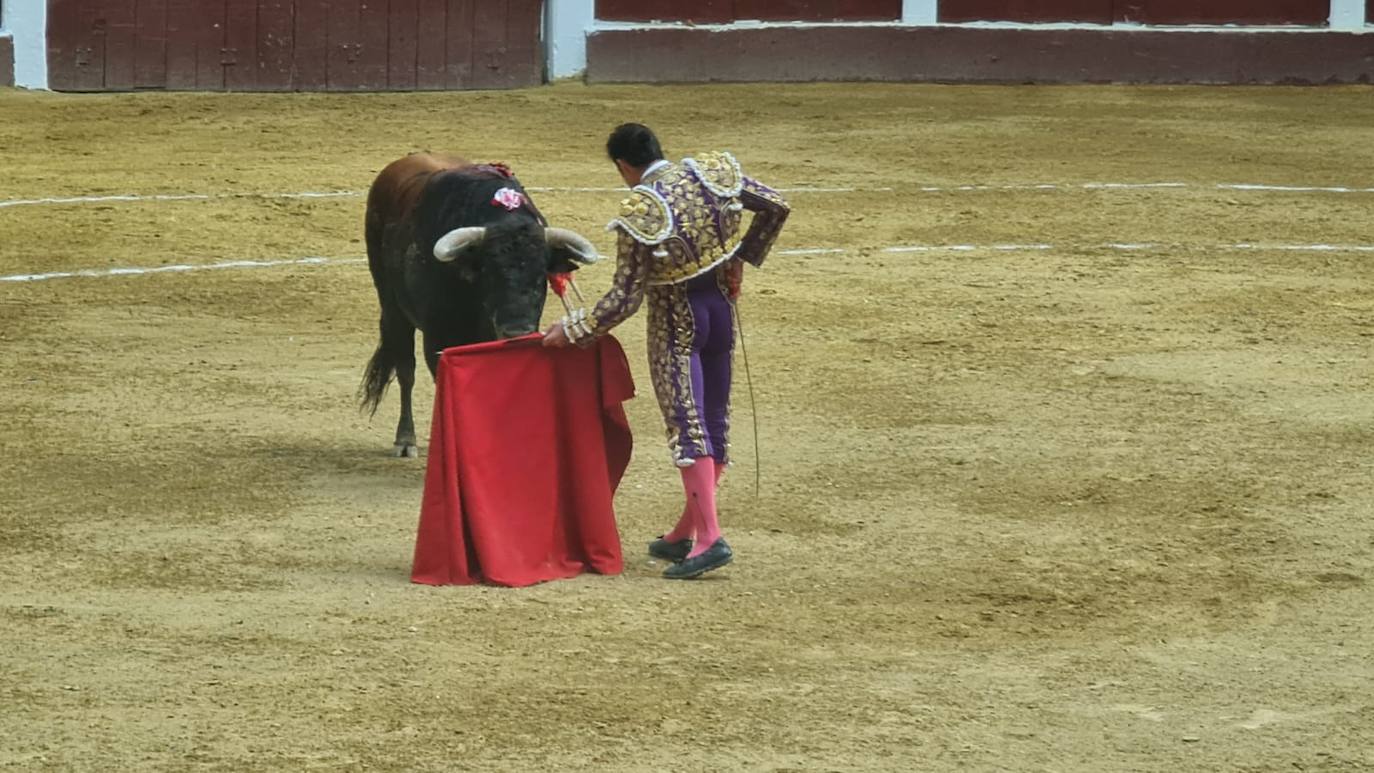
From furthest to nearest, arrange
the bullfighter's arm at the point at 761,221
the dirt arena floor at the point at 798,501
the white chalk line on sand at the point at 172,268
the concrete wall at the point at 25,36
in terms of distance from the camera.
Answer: the concrete wall at the point at 25,36 < the white chalk line on sand at the point at 172,268 < the bullfighter's arm at the point at 761,221 < the dirt arena floor at the point at 798,501

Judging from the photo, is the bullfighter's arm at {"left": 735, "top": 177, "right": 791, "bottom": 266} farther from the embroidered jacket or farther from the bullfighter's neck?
the bullfighter's neck

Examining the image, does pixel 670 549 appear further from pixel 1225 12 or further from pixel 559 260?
pixel 1225 12

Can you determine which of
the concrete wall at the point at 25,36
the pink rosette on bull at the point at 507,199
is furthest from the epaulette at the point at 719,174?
the concrete wall at the point at 25,36

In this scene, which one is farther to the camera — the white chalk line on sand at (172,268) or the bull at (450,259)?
the white chalk line on sand at (172,268)

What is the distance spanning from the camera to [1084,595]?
6.16m

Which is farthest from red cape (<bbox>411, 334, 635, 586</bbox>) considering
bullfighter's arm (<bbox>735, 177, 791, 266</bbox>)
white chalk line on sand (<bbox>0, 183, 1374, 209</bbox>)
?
white chalk line on sand (<bbox>0, 183, 1374, 209</bbox>)

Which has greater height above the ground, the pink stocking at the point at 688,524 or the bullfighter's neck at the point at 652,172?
the bullfighter's neck at the point at 652,172

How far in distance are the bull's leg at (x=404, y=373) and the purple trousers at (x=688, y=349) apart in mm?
1851

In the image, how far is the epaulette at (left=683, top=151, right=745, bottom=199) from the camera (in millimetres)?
5977

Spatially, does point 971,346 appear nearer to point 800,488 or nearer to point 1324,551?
point 800,488

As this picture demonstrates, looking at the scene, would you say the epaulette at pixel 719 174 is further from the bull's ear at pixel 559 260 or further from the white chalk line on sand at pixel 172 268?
the white chalk line on sand at pixel 172 268

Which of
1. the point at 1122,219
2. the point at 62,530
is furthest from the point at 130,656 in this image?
the point at 1122,219

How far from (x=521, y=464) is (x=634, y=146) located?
3.15 ft

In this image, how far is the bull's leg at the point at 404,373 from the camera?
7816mm
